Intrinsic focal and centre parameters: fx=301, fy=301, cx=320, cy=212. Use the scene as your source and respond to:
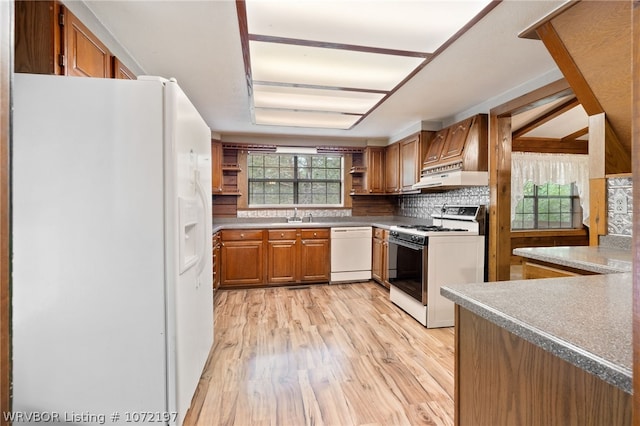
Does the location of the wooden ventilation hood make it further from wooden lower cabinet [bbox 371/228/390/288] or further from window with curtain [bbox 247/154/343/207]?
window with curtain [bbox 247/154/343/207]

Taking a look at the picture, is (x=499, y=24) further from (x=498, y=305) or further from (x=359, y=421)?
(x=359, y=421)

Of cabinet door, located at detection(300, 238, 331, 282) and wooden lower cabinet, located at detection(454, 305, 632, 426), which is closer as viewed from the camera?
wooden lower cabinet, located at detection(454, 305, 632, 426)

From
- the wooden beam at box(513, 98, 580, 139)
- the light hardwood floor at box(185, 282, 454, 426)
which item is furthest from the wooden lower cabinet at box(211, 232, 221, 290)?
the wooden beam at box(513, 98, 580, 139)

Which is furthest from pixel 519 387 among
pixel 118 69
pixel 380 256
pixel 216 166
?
pixel 216 166

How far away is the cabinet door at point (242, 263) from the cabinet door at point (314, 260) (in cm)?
59

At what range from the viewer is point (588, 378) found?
627mm

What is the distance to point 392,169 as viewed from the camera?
4699mm

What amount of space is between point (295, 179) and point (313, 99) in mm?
2168

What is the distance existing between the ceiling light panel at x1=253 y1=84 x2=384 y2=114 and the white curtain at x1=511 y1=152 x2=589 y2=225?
10.3 ft

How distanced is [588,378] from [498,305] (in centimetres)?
24

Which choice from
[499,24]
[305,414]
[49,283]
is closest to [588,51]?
[499,24]

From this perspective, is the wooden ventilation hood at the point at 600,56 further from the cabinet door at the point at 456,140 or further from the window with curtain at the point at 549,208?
the window with curtain at the point at 549,208

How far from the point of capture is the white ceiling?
64.6 inches

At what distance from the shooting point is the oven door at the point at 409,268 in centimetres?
300
